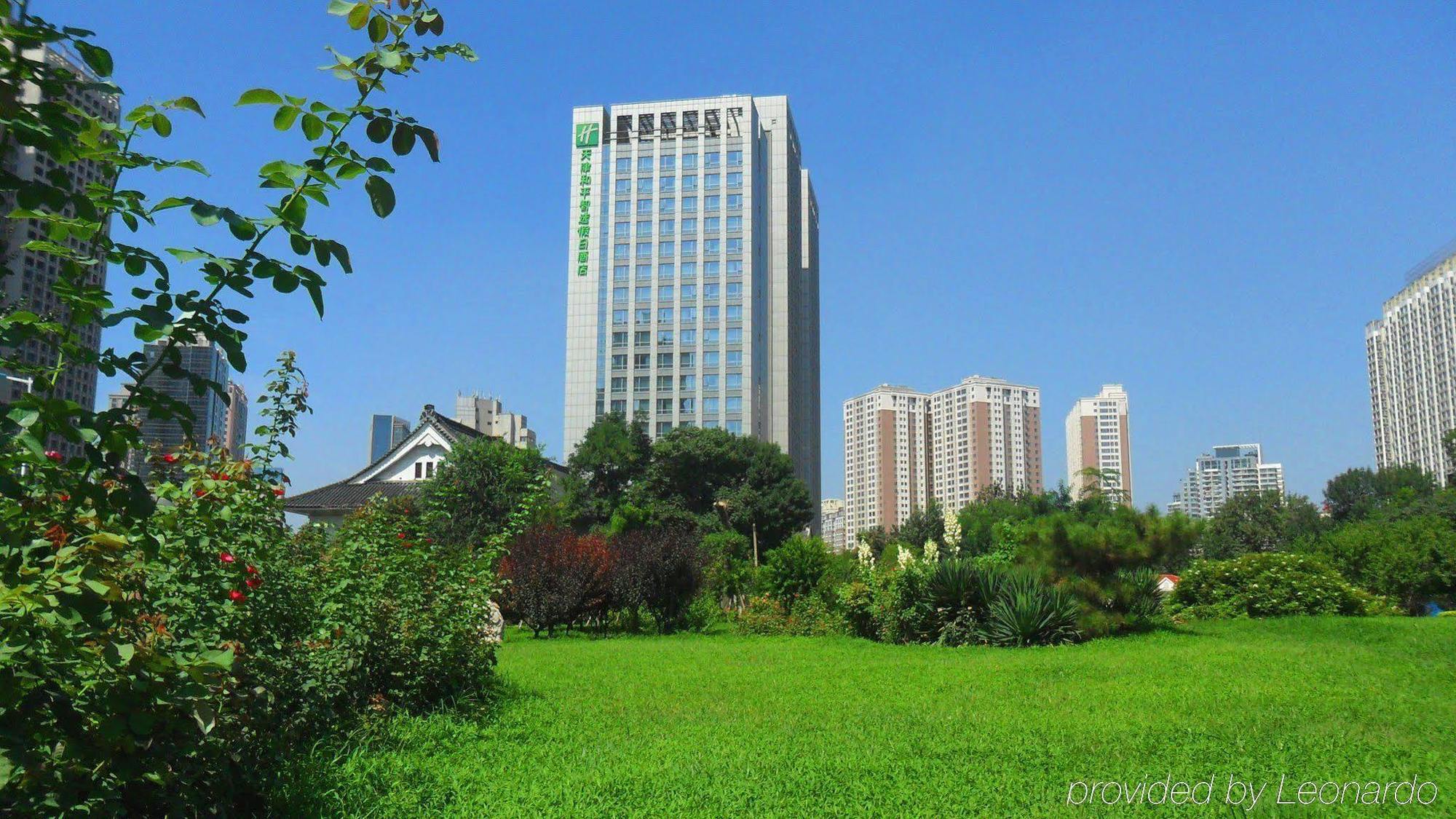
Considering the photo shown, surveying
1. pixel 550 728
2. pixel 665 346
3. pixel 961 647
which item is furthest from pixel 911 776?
A: pixel 665 346

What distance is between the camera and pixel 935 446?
11075 cm

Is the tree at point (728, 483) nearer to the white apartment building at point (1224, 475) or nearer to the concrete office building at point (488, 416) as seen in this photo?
the concrete office building at point (488, 416)

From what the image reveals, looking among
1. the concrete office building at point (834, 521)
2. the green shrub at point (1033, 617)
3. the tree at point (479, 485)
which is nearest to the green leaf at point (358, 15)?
the green shrub at point (1033, 617)

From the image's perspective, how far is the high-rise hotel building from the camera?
73812mm

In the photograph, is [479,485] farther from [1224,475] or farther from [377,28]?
[1224,475]

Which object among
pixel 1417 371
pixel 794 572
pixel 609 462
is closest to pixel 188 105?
pixel 794 572

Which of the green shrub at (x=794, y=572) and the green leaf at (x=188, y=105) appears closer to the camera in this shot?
the green leaf at (x=188, y=105)

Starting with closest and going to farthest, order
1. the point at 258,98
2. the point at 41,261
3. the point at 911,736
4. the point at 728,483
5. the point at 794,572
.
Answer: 1. the point at 258,98
2. the point at 41,261
3. the point at 911,736
4. the point at 794,572
5. the point at 728,483

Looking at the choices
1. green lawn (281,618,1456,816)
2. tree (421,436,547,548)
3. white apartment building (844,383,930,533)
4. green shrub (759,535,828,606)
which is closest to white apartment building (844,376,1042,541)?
white apartment building (844,383,930,533)

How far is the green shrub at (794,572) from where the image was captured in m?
18.0

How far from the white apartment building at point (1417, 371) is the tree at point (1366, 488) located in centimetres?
942

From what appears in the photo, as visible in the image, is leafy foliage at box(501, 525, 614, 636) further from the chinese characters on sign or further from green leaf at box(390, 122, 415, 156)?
the chinese characters on sign

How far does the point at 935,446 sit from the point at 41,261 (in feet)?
364

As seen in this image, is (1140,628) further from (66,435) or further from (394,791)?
(66,435)
